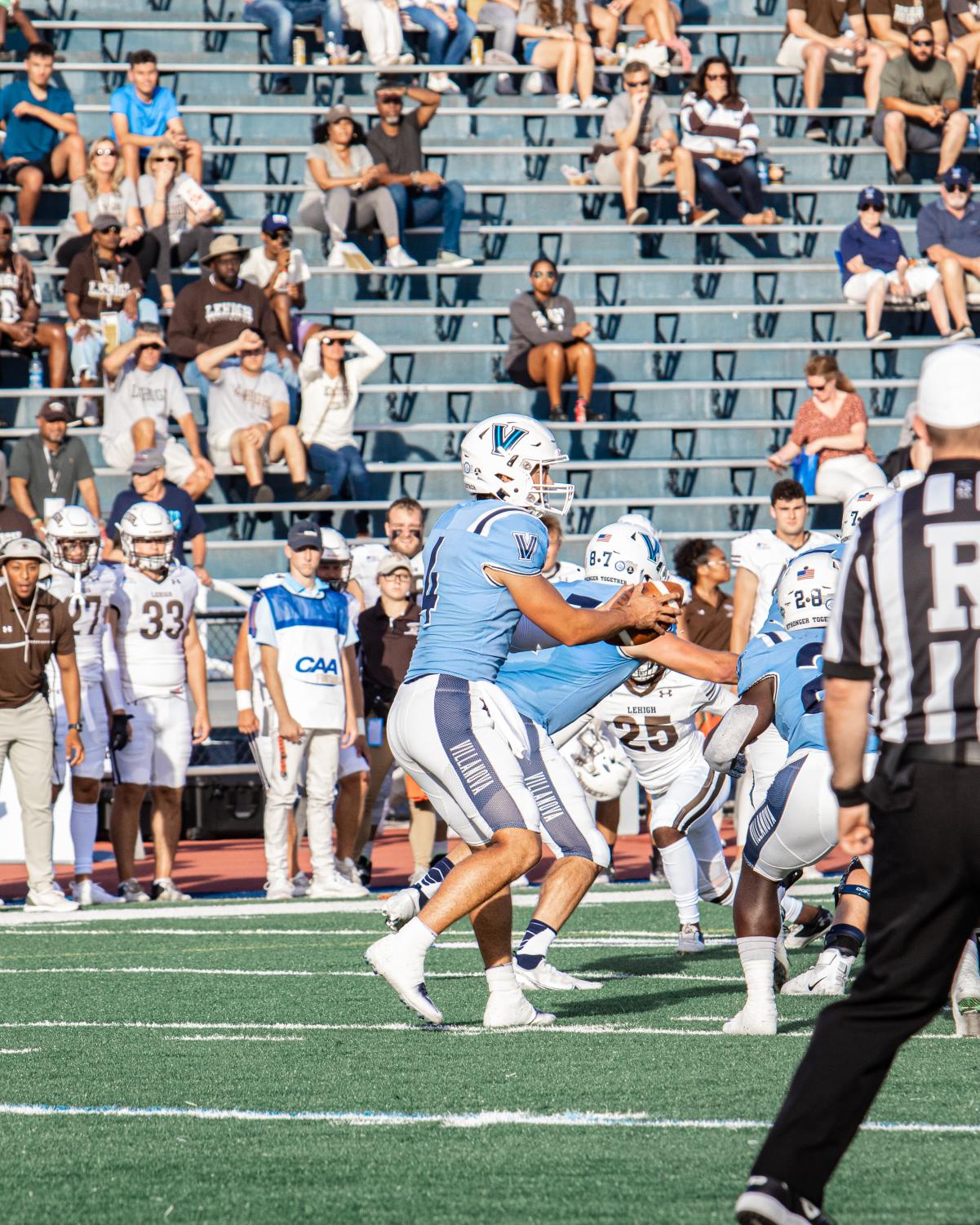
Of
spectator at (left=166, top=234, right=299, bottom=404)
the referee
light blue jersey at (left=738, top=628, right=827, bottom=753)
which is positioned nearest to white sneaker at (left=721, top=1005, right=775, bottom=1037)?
light blue jersey at (left=738, top=628, right=827, bottom=753)

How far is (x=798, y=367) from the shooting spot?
1839 centimetres

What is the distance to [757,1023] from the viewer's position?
5789 mm

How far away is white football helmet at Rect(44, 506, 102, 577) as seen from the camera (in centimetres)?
1101

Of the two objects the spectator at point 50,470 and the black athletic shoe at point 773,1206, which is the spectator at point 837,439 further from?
the black athletic shoe at point 773,1206

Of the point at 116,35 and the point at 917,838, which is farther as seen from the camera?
the point at 116,35

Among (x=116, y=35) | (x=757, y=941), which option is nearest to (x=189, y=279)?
(x=116, y=35)

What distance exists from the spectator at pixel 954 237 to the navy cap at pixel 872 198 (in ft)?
1.42

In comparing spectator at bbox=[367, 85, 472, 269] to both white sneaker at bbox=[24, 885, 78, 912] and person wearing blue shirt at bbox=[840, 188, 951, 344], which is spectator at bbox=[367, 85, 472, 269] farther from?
white sneaker at bbox=[24, 885, 78, 912]

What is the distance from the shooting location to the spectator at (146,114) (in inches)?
661

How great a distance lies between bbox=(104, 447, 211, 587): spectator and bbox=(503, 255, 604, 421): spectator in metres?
3.71

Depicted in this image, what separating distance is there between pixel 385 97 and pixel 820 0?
5.45 metres

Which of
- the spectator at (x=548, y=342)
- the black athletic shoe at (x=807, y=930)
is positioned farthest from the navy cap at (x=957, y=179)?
the black athletic shoe at (x=807, y=930)

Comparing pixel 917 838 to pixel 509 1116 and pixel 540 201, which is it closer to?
pixel 509 1116

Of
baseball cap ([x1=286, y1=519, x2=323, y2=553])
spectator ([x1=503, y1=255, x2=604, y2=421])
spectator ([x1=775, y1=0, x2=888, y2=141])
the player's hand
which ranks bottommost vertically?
baseball cap ([x1=286, y1=519, x2=323, y2=553])
